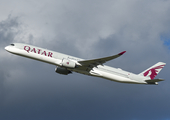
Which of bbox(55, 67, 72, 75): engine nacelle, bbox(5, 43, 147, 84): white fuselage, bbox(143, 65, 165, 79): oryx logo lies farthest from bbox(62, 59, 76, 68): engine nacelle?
bbox(143, 65, 165, 79): oryx logo

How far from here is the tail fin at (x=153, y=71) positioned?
5298 cm

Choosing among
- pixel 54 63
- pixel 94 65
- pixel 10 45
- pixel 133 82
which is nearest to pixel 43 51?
pixel 54 63

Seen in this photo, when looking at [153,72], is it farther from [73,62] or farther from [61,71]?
[61,71]

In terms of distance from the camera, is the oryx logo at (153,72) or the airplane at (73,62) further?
the oryx logo at (153,72)

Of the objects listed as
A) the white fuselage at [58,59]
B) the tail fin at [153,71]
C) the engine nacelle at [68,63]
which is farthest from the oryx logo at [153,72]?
the engine nacelle at [68,63]

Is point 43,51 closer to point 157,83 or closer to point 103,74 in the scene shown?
point 103,74

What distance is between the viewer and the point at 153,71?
53.5 metres

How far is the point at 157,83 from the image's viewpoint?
4978 centimetres

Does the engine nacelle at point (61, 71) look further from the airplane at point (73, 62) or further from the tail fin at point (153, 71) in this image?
the tail fin at point (153, 71)

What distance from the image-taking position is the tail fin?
174 feet

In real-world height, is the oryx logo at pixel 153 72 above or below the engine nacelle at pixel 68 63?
above

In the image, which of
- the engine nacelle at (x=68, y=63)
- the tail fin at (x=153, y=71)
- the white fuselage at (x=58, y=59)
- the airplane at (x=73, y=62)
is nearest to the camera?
the engine nacelle at (x=68, y=63)

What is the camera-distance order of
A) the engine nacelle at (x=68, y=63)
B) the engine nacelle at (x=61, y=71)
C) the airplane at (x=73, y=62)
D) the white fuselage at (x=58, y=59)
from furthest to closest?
the engine nacelle at (x=61, y=71), the white fuselage at (x=58, y=59), the airplane at (x=73, y=62), the engine nacelle at (x=68, y=63)

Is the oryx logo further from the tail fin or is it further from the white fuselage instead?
the white fuselage
